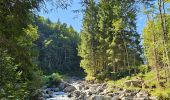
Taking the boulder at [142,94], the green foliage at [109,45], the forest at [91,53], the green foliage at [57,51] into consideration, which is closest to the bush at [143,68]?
the forest at [91,53]

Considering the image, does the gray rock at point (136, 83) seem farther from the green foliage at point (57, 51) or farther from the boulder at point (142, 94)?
the green foliage at point (57, 51)

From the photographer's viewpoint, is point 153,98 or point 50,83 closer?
point 153,98

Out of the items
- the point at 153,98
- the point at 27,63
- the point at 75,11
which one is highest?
the point at 75,11

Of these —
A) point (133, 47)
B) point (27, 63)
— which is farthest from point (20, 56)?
point (133, 47)

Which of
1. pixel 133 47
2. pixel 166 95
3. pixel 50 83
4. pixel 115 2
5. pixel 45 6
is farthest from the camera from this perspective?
pixel 50 83

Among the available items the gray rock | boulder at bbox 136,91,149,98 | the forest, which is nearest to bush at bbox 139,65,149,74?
the forest

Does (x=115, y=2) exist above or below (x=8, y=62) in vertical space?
above

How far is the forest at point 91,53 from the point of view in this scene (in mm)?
9156

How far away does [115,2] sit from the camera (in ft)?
25.9

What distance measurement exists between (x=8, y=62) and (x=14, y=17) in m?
1.60

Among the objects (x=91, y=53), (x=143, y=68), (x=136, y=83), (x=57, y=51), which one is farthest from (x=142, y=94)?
(x=57, y=51)

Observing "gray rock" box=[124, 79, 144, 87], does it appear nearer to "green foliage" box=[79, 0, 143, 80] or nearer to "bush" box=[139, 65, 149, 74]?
"bush" box=[139, 65, 149, 74]

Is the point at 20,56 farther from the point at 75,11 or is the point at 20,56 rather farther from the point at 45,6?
the point at 75,11

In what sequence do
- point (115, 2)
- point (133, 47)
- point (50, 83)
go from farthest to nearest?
point (50, 83) < point (133, 47) < point (115, 2)
